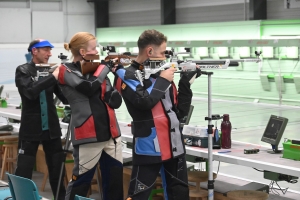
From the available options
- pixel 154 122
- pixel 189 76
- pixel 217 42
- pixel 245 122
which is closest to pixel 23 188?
pixel 154 122

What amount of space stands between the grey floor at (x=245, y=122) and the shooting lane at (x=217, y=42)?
0.04 feet

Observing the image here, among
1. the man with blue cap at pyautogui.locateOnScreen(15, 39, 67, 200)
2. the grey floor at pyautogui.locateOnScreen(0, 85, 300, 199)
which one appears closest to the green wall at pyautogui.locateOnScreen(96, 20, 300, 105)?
the grey floor at pyautogui.locateOnScreen(0, 85, 300, 199)

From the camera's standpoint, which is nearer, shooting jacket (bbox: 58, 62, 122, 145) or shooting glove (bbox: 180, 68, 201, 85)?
shooting glove (bbox: 180, 68, 201, 85)

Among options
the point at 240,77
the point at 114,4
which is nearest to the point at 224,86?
the point at 240,77

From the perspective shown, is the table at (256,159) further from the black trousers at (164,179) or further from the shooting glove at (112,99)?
the shooting glove at (112,99)

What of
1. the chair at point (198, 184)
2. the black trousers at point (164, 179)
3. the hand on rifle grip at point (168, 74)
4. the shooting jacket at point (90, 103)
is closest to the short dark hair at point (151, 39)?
the hand on rifle grip at point (168, 74)

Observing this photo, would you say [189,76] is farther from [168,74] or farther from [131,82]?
[131,82]

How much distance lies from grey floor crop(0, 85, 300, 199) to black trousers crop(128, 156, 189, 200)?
1656 mm

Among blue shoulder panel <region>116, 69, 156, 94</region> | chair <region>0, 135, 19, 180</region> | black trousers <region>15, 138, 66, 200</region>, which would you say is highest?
blue shoulder panel <region>116, 69, 156, 94</region>

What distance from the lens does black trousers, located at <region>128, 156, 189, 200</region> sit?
337 centimetres

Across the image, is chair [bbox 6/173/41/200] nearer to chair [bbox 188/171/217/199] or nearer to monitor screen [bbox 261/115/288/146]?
chair [bbox 188/171/217/199]

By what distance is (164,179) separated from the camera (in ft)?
11.4

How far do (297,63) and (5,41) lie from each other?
33.6 feet

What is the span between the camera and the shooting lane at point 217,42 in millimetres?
10312
